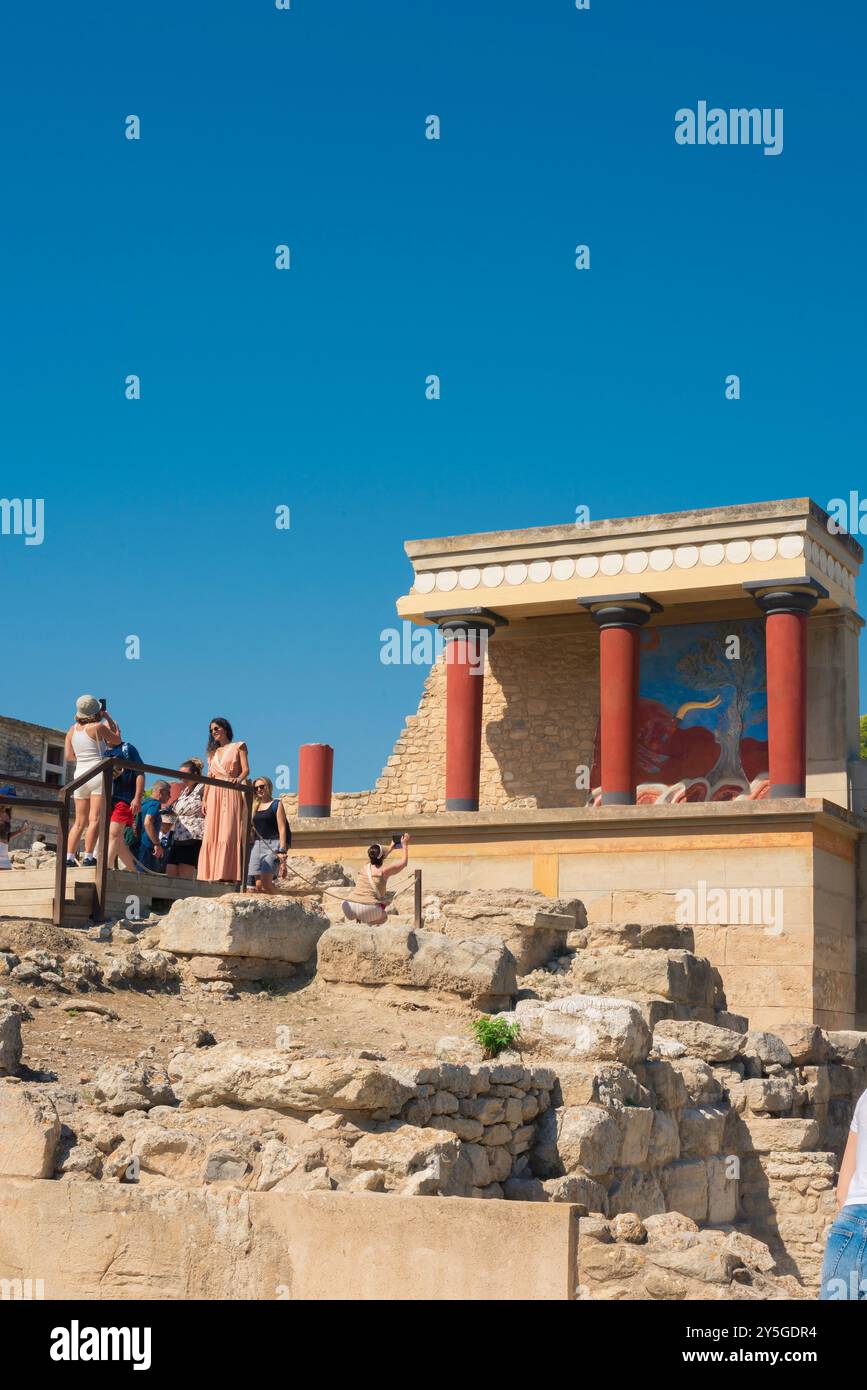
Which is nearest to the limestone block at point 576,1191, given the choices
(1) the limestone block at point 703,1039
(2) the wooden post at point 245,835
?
(1) the limestone block at point 703,1039

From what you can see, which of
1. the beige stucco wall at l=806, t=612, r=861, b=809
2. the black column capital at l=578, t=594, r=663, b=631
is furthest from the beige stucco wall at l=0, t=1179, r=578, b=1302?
the beige stucco wall at l=806, t=612, r=861, b=809

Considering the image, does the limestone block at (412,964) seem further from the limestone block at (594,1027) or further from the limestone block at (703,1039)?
the limestone block at (703,1039)

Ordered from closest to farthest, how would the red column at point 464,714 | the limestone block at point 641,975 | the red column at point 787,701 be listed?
the limestone block at point 641,975
the red column at point 787,701
the red column at point 464,714

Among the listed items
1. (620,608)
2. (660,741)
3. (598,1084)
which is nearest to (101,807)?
(598,1084)

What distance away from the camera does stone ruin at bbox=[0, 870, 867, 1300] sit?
6.59 m

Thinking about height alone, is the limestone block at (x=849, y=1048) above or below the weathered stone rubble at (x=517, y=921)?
below

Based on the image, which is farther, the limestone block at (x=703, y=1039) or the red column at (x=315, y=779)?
the red column at (x=315, y=779)

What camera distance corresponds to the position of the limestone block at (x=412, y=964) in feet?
32.9

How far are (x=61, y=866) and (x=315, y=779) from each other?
12.6 m

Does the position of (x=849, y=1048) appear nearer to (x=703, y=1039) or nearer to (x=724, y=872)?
(x=703, y=1039)

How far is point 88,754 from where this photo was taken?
12.0 m

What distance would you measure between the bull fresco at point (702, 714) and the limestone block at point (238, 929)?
41.0ft

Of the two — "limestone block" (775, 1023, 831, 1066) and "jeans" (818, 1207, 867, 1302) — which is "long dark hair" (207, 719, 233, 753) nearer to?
"limestone block" (775, 1023, 831, 1066)

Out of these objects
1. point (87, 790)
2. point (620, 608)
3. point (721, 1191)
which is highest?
point (620, 608)
